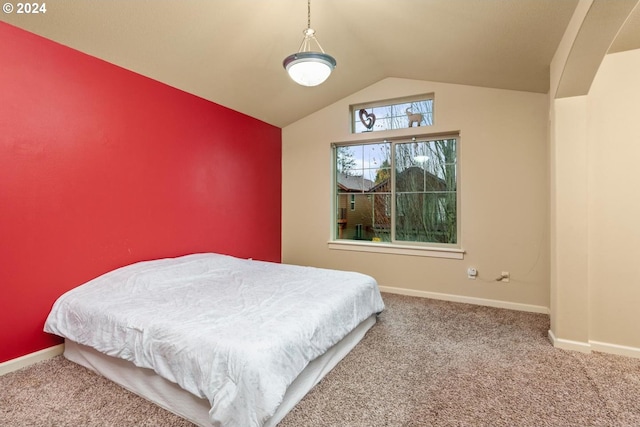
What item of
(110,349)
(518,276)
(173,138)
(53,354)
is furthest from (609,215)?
(53,354)

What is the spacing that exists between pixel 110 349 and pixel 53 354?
2.82 feet

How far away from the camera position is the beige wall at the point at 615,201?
7.61ft

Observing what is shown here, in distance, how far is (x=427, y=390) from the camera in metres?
1.91

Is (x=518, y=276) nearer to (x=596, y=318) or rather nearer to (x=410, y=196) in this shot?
(x=596, y=318)

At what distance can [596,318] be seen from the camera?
2.43m

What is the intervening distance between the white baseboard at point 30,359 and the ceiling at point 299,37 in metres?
2.26

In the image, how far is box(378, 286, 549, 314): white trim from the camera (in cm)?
330

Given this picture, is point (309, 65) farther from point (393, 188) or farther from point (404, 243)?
point (404, 243)

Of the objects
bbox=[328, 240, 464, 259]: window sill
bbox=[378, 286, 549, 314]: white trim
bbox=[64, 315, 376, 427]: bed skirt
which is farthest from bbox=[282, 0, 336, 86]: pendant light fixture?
bbox=[378, 286, 549, 314]: white trim

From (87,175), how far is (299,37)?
2128 millimetres

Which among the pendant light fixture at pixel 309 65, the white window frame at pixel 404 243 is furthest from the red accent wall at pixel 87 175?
the pendant light fixture at pixel 309 65

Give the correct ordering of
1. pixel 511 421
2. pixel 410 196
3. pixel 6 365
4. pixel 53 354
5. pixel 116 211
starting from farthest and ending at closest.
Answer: pixel 410 196 → pixel 116 211 → pixel 53 354 → pixel 6 365 → pixel 511 421

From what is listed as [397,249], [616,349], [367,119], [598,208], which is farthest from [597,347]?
[367,119]

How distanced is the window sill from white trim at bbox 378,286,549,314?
1.51ft
